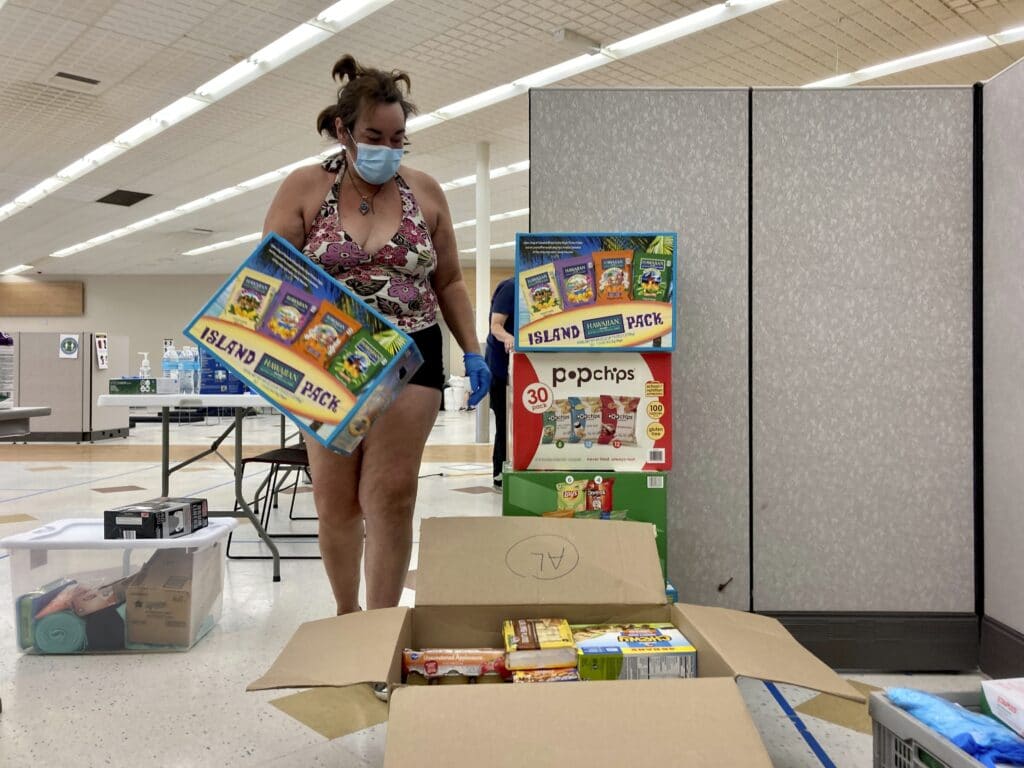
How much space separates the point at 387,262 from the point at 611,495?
0.67 meters

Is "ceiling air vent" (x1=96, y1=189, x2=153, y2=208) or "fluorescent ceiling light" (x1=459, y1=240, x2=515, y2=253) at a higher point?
"fluorescent ceiling light" (x1=459, y1=240, x2=515, y2=253)

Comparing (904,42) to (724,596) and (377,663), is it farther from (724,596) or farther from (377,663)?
(377,663)

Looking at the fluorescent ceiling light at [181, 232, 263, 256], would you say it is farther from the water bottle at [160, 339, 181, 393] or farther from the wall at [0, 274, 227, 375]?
the water bottle at [160, 339, 181, 393]

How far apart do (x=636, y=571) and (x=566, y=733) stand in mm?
542

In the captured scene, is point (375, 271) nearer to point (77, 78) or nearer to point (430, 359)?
point (430, 359)

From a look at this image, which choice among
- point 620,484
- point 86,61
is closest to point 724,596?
point 620,484

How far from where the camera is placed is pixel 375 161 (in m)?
1.48

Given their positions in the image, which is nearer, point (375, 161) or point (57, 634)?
point (375, 161)

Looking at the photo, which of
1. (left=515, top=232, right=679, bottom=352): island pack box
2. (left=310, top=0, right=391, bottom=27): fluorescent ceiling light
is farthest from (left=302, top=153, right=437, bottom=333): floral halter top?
(left=310, top=0, right=391, bottom=27): fluorescent ceiling light

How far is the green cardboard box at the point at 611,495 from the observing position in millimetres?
1625

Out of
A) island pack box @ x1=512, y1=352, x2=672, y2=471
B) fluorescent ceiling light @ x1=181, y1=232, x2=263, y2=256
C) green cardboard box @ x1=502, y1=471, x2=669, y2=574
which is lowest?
green cardboard box @ x1=502, y1=471, x2=669, y2=574

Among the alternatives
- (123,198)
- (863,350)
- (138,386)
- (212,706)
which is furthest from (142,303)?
(863,350)

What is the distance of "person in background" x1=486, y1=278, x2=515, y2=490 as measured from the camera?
3623mm

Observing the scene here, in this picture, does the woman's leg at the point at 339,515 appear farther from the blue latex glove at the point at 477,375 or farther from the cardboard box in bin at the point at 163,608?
the cardboard box in bin at the point at 163,608
